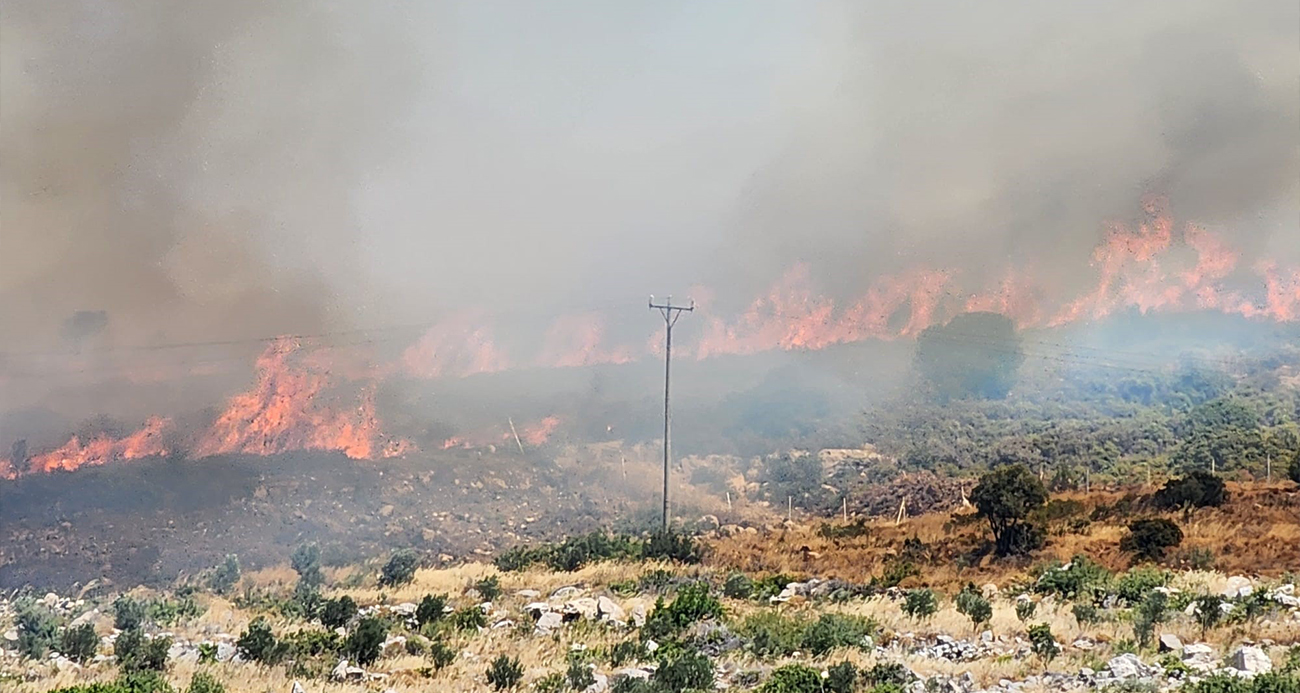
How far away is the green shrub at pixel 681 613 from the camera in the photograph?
2009 cm

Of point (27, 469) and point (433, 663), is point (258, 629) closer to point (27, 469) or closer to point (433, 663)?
point (433, 663)

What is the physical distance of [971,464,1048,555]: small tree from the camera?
94.8 ft

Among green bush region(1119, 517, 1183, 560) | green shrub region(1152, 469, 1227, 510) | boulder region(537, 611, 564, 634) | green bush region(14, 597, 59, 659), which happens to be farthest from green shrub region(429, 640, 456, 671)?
green shrub region(1152, 469, 1227, 510)

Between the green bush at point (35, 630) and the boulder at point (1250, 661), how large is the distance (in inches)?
825

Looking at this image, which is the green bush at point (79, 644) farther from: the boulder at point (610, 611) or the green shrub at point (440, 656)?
the boulder at point (610, 611)

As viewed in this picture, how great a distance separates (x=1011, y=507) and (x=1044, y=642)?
12.7 meters

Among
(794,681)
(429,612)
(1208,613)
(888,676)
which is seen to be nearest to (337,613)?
(429,612)

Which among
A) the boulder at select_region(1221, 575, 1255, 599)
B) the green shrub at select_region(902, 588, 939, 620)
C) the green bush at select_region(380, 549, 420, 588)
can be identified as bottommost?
the green bush at select_region(380, 549, 420, 588)

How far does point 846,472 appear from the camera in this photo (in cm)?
4900

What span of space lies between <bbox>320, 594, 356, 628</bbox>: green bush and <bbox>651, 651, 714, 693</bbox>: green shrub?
9160 millimetres

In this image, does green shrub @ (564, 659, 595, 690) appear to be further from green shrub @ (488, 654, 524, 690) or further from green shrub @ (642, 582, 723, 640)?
green shrub @ (642, 582, 723, 640)

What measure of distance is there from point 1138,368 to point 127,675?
56208 millimetres

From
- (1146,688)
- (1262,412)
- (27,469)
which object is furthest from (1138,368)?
(27,469)

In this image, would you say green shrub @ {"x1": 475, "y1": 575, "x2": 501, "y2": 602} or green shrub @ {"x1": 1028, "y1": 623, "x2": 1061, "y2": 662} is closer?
green shrub @ {"x1": 1028, "y1": 623, "x2": 1061, "y2": 662}
